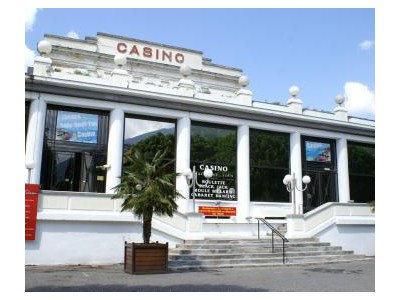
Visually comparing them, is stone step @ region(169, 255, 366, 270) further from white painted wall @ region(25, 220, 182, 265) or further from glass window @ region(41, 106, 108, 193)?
glass window @ region(41, 106, 108, 193)

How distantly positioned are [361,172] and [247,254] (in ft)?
38.6

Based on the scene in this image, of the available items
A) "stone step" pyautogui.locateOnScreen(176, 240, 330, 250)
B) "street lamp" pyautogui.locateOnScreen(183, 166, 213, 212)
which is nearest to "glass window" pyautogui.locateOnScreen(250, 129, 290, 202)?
"street lamp" pyautogui.locateOnScreen(183, 166, 213, 212)

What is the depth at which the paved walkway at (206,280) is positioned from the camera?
9523 millimetres

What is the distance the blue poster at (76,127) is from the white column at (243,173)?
6559 mm

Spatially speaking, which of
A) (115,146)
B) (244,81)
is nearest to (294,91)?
(244,81)

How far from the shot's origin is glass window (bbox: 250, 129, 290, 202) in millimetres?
21219

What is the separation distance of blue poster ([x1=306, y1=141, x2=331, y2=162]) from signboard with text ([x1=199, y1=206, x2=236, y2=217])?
5.36 metres

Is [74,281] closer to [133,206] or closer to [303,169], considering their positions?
[133,206]

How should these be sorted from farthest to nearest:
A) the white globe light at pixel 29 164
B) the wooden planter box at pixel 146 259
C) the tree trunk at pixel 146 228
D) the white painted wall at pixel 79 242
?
the white globe light at pixel 29 164
the white painted wall at pixel 79 242
the tree trunk at pixel 146 228
the wooden planter box at pixel 146 259

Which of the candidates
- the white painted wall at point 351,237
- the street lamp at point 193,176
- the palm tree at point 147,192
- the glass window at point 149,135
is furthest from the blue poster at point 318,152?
the palm tree at point 147,192

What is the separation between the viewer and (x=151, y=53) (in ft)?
105

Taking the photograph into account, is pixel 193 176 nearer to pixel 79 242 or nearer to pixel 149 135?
pixel 149 135

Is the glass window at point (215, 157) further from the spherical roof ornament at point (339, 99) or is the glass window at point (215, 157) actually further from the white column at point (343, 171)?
the spherical roof ornament at point (339, 99)
